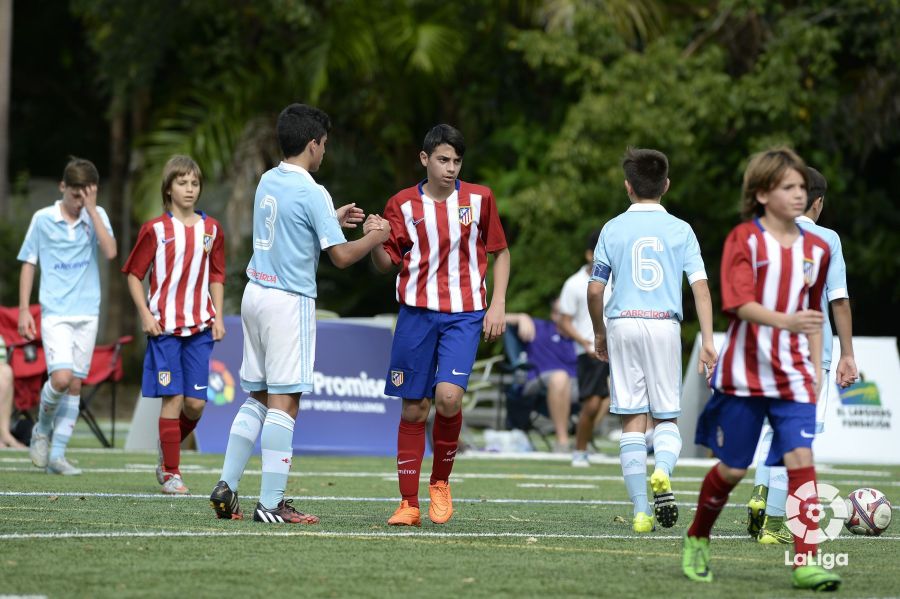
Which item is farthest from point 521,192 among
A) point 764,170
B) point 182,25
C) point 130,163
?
point 764,170

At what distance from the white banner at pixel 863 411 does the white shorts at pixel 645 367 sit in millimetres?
7935

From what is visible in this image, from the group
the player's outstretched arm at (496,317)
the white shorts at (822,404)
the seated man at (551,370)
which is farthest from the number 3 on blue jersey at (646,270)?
the seated man at (551,370)

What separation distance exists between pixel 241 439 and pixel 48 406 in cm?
376

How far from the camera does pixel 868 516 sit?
307 inches

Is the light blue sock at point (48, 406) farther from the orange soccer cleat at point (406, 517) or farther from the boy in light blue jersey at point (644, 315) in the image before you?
the boy in light blue jersey at point (644, 315)

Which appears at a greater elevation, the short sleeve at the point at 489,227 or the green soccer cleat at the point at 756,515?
the short sleeve at the point at 489,227

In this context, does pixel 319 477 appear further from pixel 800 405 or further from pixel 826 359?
pixel 800 405

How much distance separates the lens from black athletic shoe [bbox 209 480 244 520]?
24.5 feet

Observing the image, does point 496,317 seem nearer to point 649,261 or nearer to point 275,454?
point 649,261

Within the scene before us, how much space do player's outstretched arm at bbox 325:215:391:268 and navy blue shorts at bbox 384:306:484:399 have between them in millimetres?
596

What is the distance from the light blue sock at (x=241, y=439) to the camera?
24.8 feet

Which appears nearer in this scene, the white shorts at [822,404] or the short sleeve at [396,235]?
the white shorts at [822,404]

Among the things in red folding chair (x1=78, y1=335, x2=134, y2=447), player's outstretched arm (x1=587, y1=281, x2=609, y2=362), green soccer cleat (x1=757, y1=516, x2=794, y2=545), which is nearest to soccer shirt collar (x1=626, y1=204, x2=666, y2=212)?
player's outstretched arm (x1=587, y1=281, x2=609, y2=362)

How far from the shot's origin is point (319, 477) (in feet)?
38.0
